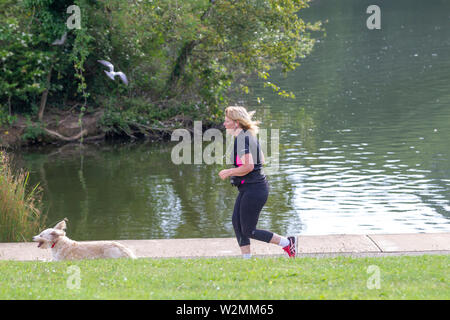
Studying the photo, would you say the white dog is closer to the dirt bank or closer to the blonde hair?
the blonde hair

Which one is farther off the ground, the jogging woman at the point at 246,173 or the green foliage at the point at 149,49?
the green foliage at the point at 149,49

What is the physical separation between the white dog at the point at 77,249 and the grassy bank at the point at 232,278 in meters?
0.34

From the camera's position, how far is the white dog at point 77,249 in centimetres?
825

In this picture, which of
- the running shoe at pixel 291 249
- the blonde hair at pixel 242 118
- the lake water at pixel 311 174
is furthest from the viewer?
the lake water at pixel 311 174

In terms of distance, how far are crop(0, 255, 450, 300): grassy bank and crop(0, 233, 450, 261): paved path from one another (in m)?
0.83

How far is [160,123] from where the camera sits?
22.4 m

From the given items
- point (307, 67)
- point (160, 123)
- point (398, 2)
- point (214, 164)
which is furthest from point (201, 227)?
point (398, 2)

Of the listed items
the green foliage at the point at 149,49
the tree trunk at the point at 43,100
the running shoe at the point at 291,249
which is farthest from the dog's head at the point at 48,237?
the tree trunk at the point at 43,100

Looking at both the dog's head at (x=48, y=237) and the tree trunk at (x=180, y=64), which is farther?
the tree trunk at (x=180, y=64)

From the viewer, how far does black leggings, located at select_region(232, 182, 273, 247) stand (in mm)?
7824

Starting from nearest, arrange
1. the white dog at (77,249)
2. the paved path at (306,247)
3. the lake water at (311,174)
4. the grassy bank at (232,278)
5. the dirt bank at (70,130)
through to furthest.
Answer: the grassy bank at (232,278), the white dog at (77,249), the paved path at (306,247), the lake water at (311,174), the dirt bank at (70,130)
